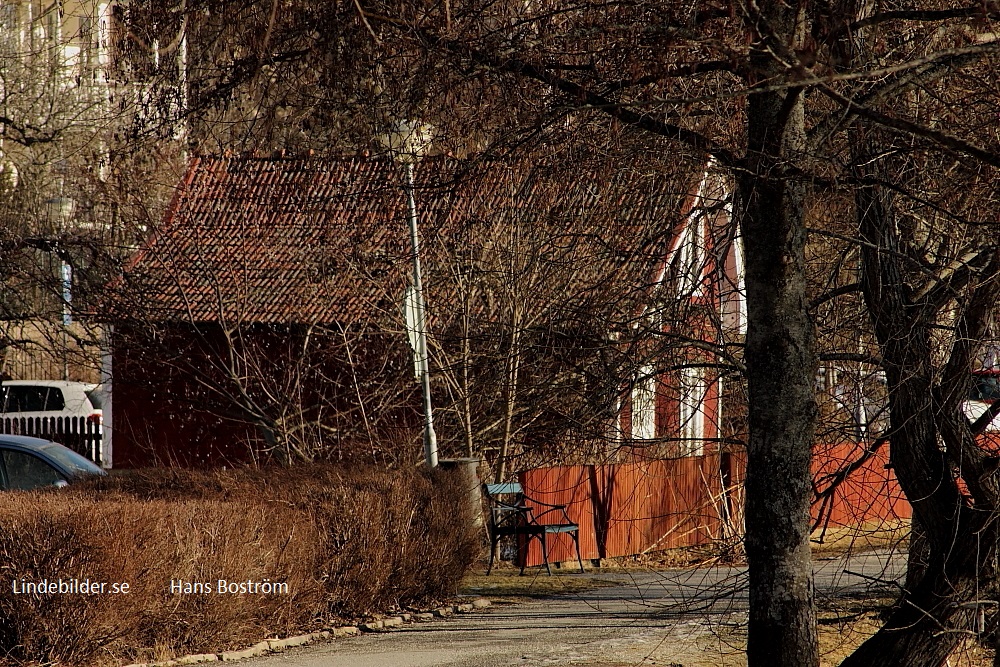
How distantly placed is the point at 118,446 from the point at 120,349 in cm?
562

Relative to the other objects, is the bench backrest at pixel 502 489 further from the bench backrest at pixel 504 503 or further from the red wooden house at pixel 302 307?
the red wooden house at pixel 302 307

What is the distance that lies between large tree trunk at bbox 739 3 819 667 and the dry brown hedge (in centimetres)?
391

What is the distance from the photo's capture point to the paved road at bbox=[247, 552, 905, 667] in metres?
9.08

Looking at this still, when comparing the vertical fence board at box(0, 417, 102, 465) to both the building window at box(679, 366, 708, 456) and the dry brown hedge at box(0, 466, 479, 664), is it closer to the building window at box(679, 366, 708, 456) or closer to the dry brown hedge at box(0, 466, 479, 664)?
the building window at box(679, 366, 708, 456)

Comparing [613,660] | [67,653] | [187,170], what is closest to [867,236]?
[613,660]

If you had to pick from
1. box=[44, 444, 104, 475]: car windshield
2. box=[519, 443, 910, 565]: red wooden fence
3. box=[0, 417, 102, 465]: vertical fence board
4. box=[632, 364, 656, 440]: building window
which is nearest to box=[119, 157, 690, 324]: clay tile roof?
box=[632, 364, 656, 440]: building window

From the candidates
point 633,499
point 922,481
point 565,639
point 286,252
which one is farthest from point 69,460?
point 922,481

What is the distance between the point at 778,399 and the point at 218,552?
13.8 feet

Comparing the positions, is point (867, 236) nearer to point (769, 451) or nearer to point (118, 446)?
point (769, 451)

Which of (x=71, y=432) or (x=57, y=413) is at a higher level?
(x=57, y=413)

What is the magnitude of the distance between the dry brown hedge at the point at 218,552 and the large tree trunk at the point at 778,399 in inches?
154

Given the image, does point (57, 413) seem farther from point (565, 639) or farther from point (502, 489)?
point (565, 639)

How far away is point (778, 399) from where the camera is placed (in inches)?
291

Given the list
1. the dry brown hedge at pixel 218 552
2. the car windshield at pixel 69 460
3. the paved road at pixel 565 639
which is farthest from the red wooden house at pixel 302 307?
the dry brown hedge at pixel 218 552
